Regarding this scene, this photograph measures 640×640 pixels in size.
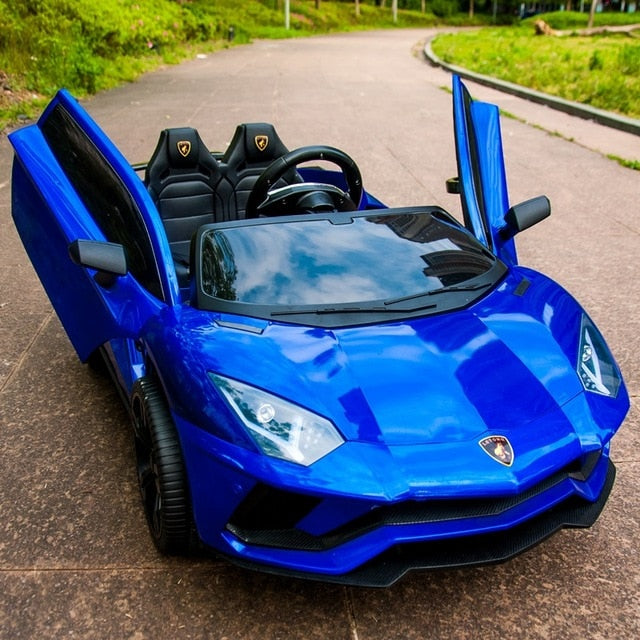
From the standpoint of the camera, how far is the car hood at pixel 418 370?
2.30 meters

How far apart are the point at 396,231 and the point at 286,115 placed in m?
9.92

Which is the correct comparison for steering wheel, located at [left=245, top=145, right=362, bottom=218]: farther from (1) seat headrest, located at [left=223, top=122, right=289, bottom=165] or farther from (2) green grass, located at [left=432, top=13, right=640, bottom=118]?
(2) green grass, located at [left=432, top=13, right=640, bottom=118]

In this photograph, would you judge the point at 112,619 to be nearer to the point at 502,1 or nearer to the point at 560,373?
the point at 560,373

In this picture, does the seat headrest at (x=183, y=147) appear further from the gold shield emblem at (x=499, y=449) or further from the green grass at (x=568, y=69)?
the green grass at (x=568, y=69)

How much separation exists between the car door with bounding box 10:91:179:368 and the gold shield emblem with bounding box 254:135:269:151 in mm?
1265

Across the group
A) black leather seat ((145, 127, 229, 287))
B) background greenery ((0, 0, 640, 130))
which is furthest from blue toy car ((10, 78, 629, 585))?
background greenery ((0, 0, 640, 130))

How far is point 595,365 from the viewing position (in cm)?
278

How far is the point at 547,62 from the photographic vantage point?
19.6 meters

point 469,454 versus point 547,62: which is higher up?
point 469,454

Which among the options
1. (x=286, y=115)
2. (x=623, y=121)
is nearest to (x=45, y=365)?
(x=286, y=115)

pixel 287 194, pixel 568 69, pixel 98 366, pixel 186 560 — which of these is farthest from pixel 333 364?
pixel 568 69

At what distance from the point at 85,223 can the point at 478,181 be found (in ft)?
6.13

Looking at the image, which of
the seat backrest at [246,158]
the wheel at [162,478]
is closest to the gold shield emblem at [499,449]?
the wheel at [162,478]

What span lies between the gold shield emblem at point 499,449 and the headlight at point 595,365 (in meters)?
0.50
